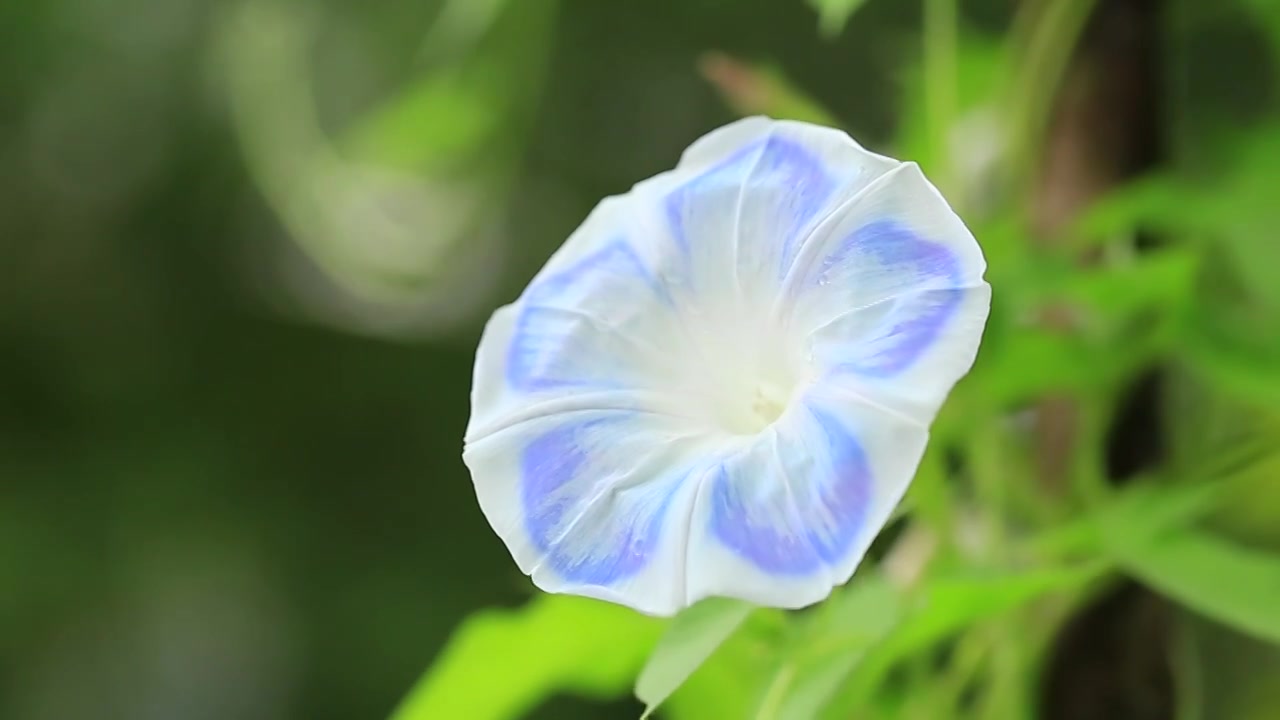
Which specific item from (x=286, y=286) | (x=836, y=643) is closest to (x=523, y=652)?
(x=836, y=643)

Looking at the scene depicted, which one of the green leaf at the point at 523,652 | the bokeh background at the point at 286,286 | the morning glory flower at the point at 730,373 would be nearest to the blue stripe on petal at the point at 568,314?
the morning glory flower at the point at 730,373

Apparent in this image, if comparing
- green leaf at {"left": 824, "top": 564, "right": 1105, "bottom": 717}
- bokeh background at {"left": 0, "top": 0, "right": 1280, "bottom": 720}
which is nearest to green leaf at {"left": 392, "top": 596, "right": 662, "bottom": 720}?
green leaf at {"left": 824, "top": 564, "right": 1105, "bottom": 717}

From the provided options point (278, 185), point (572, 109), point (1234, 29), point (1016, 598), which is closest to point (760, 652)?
point (1016, 598)

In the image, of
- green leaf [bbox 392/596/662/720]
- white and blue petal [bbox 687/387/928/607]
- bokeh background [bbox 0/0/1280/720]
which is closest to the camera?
white and blue petal [bbox 687/387/928/607]

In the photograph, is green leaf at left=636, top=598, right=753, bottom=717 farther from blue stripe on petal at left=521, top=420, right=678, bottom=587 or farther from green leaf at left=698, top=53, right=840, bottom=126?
green leaf at left=698, top=53, right=840, bottom=126

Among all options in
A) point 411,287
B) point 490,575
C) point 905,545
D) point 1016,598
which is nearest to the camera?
point 1016,598

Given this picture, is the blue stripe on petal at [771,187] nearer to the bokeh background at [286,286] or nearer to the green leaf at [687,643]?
the green leaf at [687,643]

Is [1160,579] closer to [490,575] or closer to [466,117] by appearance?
[466,117]
